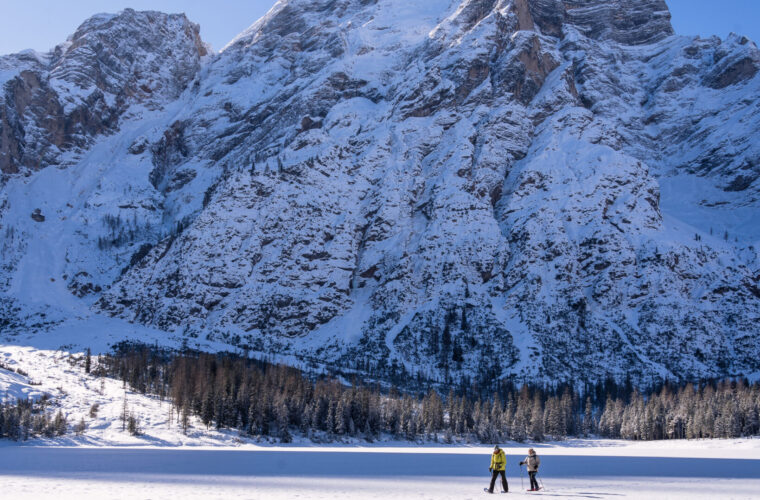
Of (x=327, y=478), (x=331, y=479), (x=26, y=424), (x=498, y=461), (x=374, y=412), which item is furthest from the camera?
(x=374, y=412)

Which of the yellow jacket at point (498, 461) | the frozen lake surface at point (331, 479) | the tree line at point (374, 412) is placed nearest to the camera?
the frozen lake surface at point (331, 479)

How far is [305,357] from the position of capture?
641ft

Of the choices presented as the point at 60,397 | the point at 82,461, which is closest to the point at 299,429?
the point at 60,397

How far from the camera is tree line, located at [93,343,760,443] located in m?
100

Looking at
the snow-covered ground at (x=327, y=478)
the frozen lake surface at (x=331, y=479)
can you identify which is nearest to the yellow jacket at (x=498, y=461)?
the snow-covered ground at (x=327, y=478)

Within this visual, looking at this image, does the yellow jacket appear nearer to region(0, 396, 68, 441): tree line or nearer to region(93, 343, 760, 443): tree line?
region(93, 343, 760, 443): tree line

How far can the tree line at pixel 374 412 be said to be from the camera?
328ft

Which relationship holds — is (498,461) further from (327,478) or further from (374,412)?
(374,412)

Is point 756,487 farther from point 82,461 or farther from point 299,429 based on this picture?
point 299,429

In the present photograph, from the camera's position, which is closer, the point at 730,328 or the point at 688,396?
the point at 688,396

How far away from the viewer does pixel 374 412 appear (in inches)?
4277

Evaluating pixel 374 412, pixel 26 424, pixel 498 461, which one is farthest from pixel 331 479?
pixel 374 412

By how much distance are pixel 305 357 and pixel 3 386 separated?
319 feet

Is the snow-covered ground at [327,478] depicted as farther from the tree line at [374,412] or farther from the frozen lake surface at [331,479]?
the tree line at [374,412]
